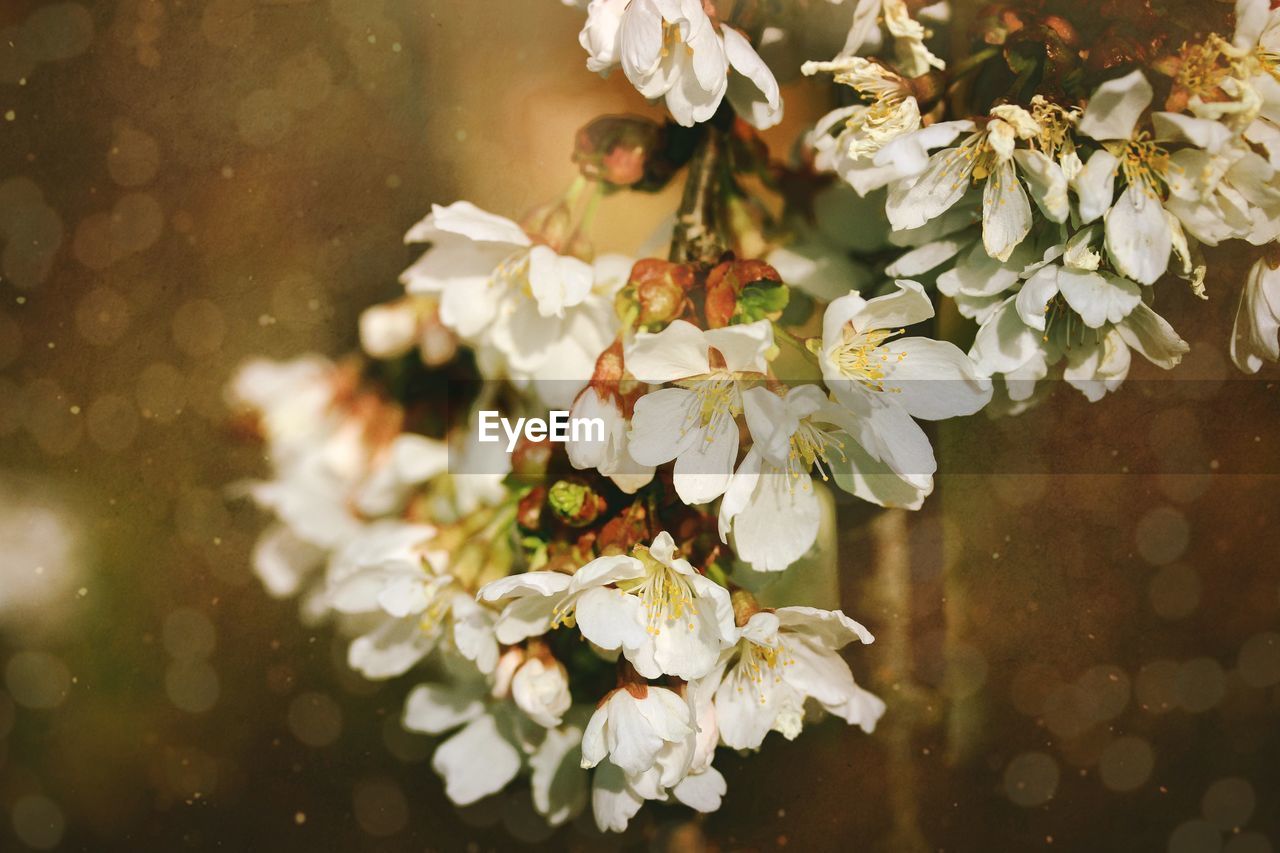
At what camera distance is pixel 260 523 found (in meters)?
0.94

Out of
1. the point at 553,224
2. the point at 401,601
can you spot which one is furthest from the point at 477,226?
the point at 401,601

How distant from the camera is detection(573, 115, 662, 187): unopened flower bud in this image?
87 centimetres

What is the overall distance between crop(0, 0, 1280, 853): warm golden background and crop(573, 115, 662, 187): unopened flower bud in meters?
0.03

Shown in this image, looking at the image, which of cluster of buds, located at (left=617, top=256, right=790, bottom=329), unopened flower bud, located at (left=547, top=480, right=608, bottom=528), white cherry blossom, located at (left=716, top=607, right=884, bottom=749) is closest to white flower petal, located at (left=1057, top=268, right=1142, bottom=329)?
cluster of buds, located at (left=617, top=256, right=790, bottom=329)

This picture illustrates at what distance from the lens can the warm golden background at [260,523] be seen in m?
0.91

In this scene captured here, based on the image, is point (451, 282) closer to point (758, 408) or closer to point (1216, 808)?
point (758, 408)

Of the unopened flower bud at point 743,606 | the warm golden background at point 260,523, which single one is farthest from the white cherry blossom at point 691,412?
the warm golden background at point 260,523

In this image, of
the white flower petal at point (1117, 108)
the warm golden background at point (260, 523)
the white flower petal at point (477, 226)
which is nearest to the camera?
the white flower petal at point (1117, 108)

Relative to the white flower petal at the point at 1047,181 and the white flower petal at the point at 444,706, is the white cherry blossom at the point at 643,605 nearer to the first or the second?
the white flower petal at the point at 444,706

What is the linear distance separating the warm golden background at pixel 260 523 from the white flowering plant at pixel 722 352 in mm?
61

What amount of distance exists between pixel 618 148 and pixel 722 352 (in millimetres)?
300

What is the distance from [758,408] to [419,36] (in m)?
0.58

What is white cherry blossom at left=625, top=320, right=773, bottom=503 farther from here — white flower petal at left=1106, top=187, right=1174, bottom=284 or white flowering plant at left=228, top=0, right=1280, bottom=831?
white flower petal at left=1106, top=187, right=1174, bottom=284

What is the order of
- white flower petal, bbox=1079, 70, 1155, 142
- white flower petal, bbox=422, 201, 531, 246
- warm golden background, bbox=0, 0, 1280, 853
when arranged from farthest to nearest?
warm golden background, bbox=0, 0, 1280, 853, white flower petal, bbox=422, 201, 531, 246, white flower petal, bbox=1079, 70, 1155, 142
